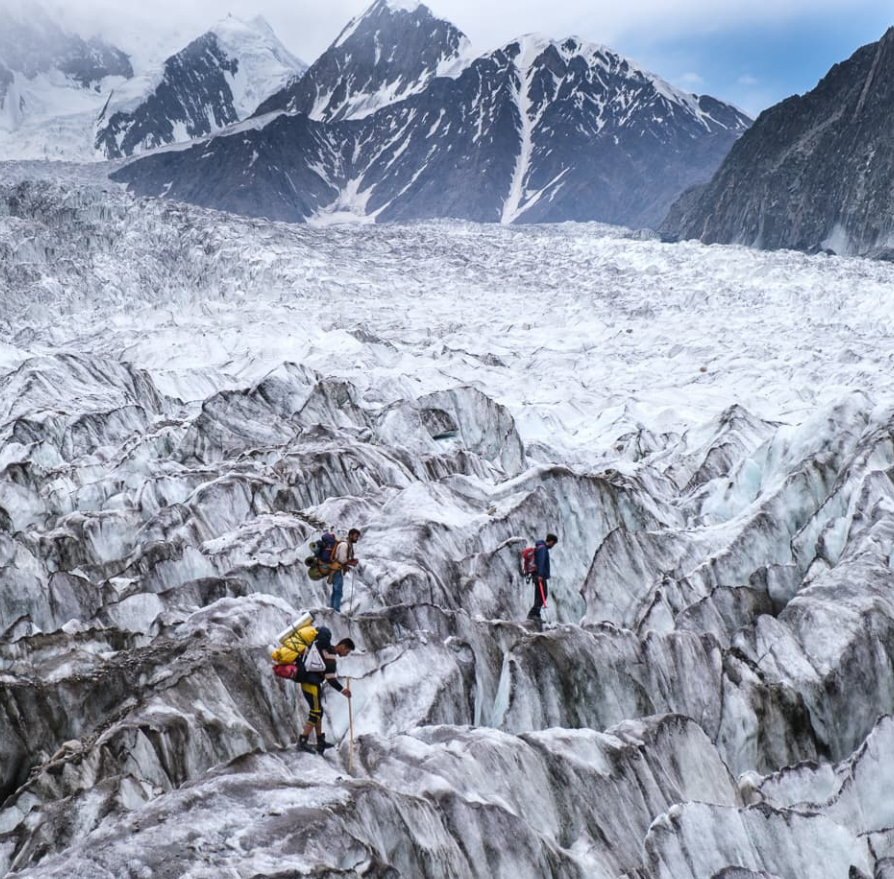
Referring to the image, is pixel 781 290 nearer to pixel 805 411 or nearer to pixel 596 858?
pixel 805 411

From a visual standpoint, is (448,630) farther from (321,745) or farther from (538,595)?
(321,745)

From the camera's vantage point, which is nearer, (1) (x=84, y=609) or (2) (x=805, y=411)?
(1) (x=84, y=609)

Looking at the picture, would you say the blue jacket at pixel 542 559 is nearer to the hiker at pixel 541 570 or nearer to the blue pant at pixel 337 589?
the hiker at pixel 541 570

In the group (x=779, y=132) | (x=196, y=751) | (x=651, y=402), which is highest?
(x=779, y=132)

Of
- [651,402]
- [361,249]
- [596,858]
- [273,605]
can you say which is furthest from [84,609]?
[361,249]

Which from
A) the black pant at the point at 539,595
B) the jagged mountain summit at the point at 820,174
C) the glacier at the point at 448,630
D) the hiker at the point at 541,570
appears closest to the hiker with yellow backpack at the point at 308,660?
the glacier at the point at 448,630

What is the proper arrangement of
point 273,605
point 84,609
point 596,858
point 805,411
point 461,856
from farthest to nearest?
point 805,411
point 84,609
point 273,605
point 596,858
point 461,856

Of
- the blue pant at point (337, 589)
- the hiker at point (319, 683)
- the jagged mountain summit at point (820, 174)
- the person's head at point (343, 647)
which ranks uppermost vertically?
the jagged mountain summit at point (820, 174)
